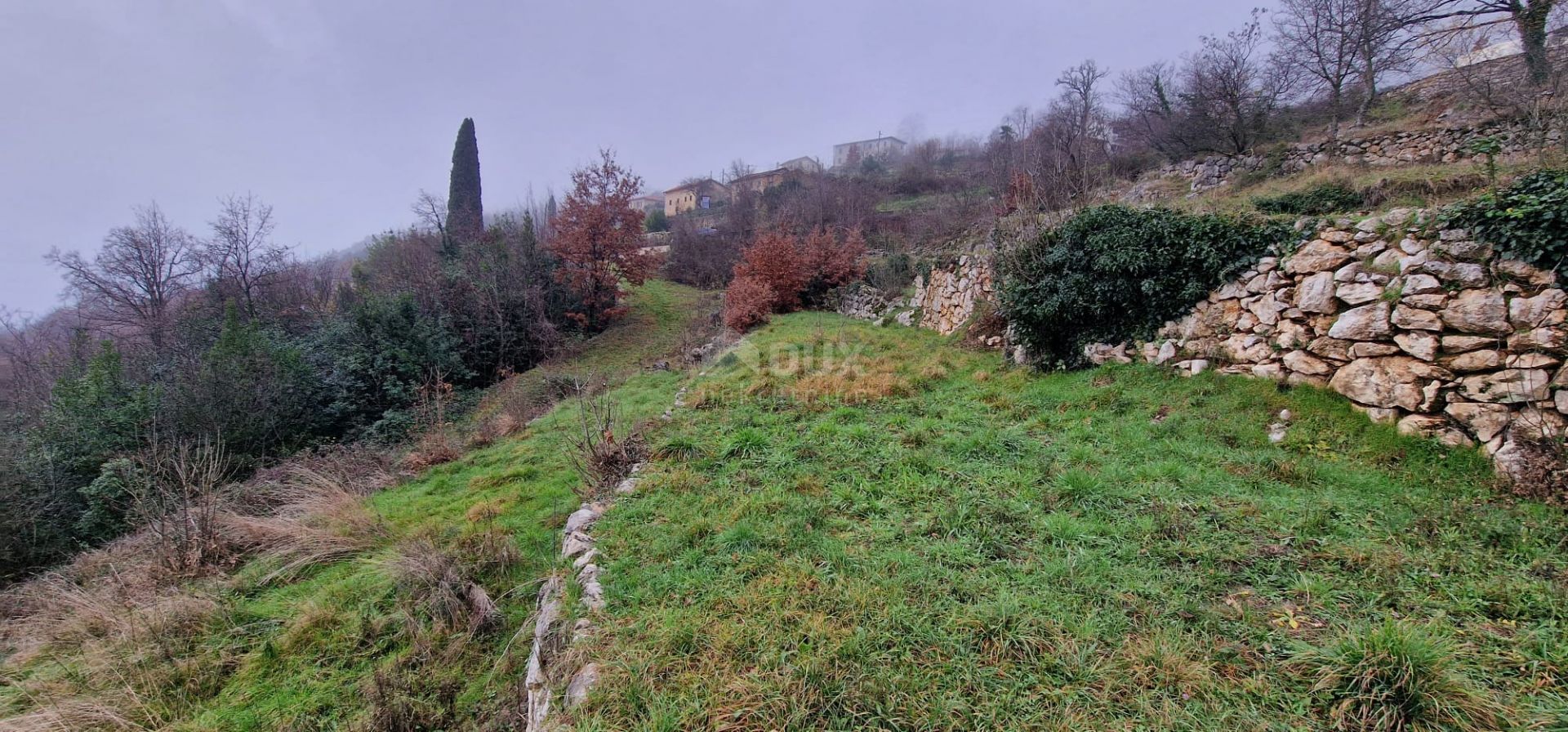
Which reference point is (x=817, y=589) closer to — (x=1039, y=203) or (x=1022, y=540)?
(x=1022, y=540)

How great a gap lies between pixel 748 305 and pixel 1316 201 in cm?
1145

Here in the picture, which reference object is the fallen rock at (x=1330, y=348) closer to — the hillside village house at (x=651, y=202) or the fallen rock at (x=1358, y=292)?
the fallen rock at (x=1358, y=292)

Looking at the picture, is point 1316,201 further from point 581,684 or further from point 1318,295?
point 581,684

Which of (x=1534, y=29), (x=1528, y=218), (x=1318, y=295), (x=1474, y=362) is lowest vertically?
(x=1474, y=362)

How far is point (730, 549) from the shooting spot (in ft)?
10.9

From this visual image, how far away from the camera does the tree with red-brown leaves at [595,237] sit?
658 inches

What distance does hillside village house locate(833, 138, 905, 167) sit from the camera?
44531 mm

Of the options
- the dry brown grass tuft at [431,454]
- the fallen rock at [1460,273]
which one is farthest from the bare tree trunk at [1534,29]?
the dry brown grass tuft at [431,454]

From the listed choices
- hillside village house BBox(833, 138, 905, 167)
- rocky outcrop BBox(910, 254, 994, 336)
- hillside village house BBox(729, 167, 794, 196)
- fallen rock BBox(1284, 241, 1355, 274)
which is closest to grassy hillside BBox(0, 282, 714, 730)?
fallen rock BBox(1284, 241, 1355, 274)

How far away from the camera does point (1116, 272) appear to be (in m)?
6.68

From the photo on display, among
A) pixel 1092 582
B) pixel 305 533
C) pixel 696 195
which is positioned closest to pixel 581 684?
pixel 1092 582

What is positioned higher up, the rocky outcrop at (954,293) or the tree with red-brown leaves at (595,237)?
the tree with red-brown leaves at (595,237)

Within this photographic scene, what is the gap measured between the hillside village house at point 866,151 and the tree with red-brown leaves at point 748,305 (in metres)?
31.8

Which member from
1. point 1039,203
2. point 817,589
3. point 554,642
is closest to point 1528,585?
point 817,589
